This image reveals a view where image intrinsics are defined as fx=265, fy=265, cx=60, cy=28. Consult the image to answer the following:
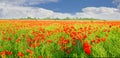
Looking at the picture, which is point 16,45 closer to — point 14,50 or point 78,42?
point 14,50

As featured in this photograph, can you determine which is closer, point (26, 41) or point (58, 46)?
point (58, 46)

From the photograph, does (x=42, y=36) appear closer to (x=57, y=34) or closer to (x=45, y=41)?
(x=45, y=41)

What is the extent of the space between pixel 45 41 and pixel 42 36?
0.36m

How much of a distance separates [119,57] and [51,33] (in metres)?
3.41

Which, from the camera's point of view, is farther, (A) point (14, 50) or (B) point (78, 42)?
(A) point (14, 50)

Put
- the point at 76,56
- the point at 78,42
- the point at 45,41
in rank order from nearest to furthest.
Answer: the point at 76,56, the point at 78,42, the point at 45,41

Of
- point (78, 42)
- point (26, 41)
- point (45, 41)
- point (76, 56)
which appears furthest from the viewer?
point (26, 41)

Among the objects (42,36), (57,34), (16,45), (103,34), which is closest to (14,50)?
(16,45)

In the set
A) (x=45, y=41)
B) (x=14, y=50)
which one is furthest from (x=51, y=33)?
(x=14, y=50)

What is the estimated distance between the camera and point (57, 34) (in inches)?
416

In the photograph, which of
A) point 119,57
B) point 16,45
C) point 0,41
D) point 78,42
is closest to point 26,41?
point 16,45

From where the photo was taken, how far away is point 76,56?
7684 mm

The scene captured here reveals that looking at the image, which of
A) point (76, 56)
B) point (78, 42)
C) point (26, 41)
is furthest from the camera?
point (26, 41)

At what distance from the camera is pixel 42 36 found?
9.65 meters
